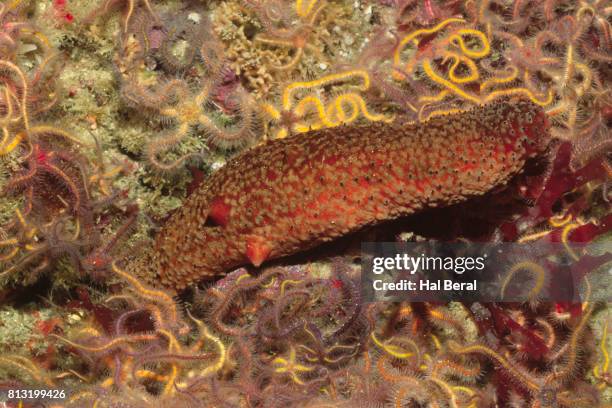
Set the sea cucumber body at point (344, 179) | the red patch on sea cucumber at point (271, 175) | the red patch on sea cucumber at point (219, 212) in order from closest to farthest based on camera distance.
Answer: the sea cucumber body at point (344, 179) < the red patch on sea cucumber at point (271, 175) < the red patch on sea cucumber at point (219, 212)

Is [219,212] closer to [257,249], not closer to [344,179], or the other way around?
[257,249]

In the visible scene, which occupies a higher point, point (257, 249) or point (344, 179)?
point (344, 179)

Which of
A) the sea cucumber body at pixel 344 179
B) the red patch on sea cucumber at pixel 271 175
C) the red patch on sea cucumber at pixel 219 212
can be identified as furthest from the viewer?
the red patch on sea cucumber at pixel 219 212

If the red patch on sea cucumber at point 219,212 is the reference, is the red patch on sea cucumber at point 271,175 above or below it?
above

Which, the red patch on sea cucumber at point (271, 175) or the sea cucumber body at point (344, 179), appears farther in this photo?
the red patch on sea cucumber at point (271, 175)

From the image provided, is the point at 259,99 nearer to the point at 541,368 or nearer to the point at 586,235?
the point at 586,235

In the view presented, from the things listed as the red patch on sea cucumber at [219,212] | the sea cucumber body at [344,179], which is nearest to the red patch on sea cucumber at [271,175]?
the sea cucumber body at [344,179]

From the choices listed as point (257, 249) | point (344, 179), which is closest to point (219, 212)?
point (257, 249)

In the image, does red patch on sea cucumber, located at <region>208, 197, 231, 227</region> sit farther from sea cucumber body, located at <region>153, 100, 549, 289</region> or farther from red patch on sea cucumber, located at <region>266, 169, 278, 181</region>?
red patch on sea cucumber, located at <region>266, 169, 278, 181</region>

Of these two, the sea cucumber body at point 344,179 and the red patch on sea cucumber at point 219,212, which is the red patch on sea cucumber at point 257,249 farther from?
the red patch on sea cucumber at point 219,212
